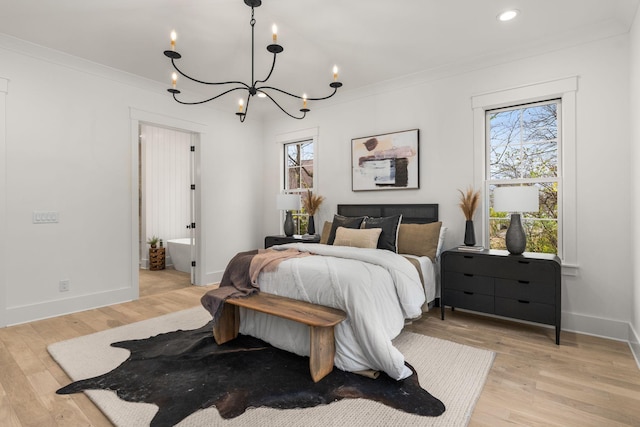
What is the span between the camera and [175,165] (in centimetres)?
671

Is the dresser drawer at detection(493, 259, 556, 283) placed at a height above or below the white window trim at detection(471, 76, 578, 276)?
below

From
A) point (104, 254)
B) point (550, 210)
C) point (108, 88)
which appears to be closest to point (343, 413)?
point (550, 210)

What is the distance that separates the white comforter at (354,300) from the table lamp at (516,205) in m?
Answer: 0.95

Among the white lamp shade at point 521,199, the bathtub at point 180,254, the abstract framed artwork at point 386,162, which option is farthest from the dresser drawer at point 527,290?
the bathtub at point 180,254

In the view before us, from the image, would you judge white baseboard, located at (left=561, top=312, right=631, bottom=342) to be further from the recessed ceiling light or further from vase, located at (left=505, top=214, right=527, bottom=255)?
the recessed ceiling light

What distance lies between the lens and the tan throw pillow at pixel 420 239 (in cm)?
353

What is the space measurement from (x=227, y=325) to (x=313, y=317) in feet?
3.33

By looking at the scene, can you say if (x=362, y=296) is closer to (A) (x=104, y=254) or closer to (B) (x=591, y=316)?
(B) (x=591, y=316)

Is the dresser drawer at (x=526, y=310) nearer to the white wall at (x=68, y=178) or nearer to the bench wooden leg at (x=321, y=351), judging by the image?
the bench wooden leg at (x=321, y=351)

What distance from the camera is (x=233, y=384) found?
214 centimetres

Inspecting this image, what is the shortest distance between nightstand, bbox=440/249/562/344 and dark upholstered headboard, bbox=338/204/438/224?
697mm

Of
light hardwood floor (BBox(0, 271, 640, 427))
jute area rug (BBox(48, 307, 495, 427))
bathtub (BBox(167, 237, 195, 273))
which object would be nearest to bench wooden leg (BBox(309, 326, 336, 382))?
jute area rug (BBox(48, 307, 495, 427))

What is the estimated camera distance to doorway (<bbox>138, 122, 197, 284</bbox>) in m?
6.27

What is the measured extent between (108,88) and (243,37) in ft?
6.32
